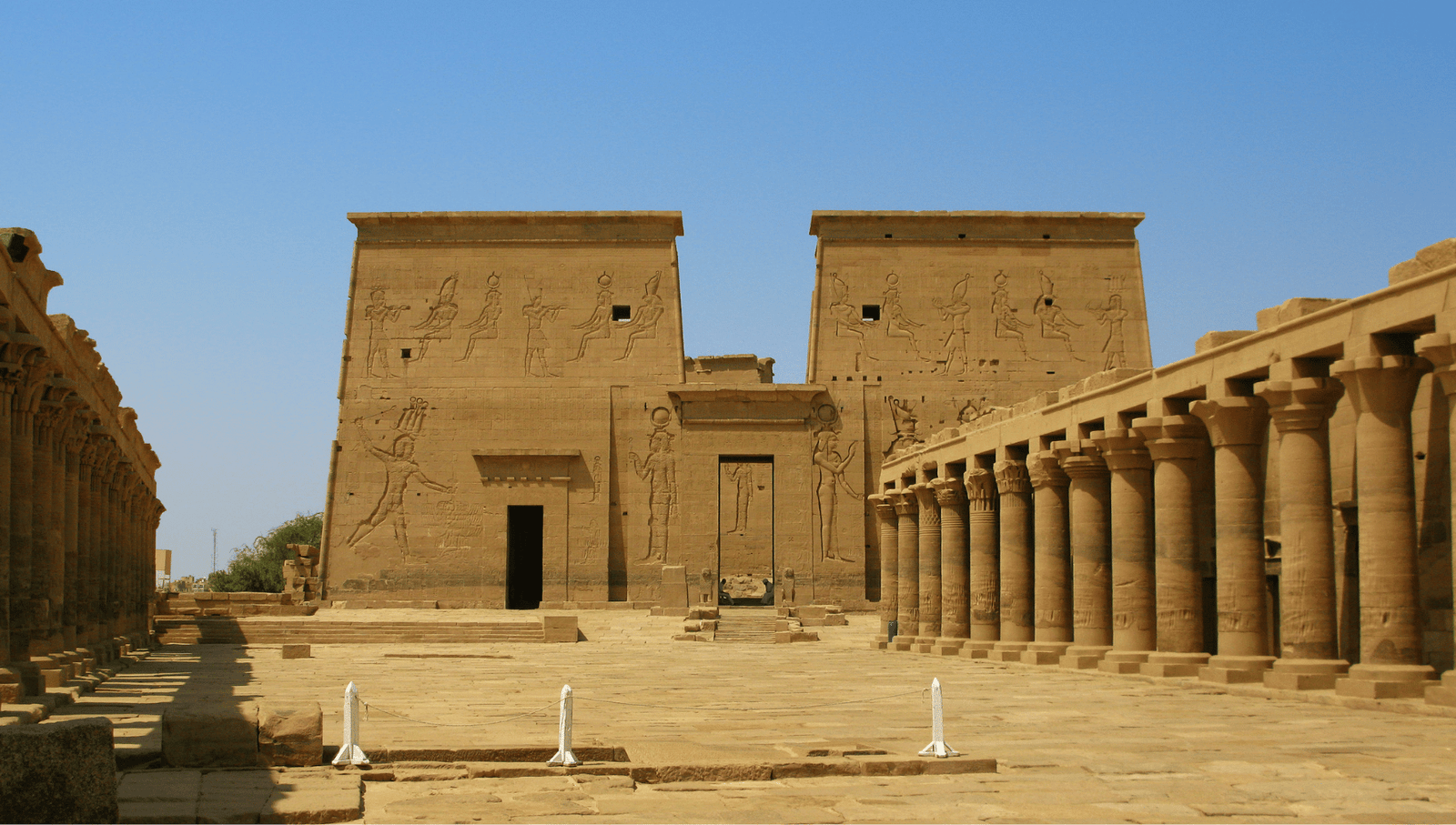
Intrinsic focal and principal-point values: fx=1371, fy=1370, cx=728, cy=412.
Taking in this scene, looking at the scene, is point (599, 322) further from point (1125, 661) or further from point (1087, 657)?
point (1125, 661)

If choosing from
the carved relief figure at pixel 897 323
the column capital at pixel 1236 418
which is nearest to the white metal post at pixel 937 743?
the column capital at pixel 1236 418

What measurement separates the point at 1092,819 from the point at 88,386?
16.1 m

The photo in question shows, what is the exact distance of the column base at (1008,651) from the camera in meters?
19.3

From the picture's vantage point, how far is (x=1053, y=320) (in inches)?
1377

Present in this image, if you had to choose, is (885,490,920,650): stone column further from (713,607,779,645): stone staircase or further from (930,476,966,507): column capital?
(713,607,779,645): stone staircase

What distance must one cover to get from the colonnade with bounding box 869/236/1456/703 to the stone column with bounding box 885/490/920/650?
7.72 ft

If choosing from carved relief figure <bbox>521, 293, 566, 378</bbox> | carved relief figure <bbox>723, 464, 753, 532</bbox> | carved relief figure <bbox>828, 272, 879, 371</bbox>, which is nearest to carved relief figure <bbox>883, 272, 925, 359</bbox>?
carved relief figure <bbox>828, 272, 879, 371</bbox>

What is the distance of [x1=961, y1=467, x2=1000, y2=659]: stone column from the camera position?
68.7 feet

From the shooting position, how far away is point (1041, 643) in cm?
1845

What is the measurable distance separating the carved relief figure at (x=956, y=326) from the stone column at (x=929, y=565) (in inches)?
439

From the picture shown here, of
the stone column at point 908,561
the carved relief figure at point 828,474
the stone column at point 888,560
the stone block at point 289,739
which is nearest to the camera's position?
the stone block at point 289,739

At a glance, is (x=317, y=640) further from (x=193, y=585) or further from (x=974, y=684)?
(x=193, y=585)

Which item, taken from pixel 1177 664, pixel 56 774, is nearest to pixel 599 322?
pixel 1177 664

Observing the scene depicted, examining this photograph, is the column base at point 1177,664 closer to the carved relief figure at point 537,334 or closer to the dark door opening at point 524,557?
Result: the carved relief figure at point 537,334
